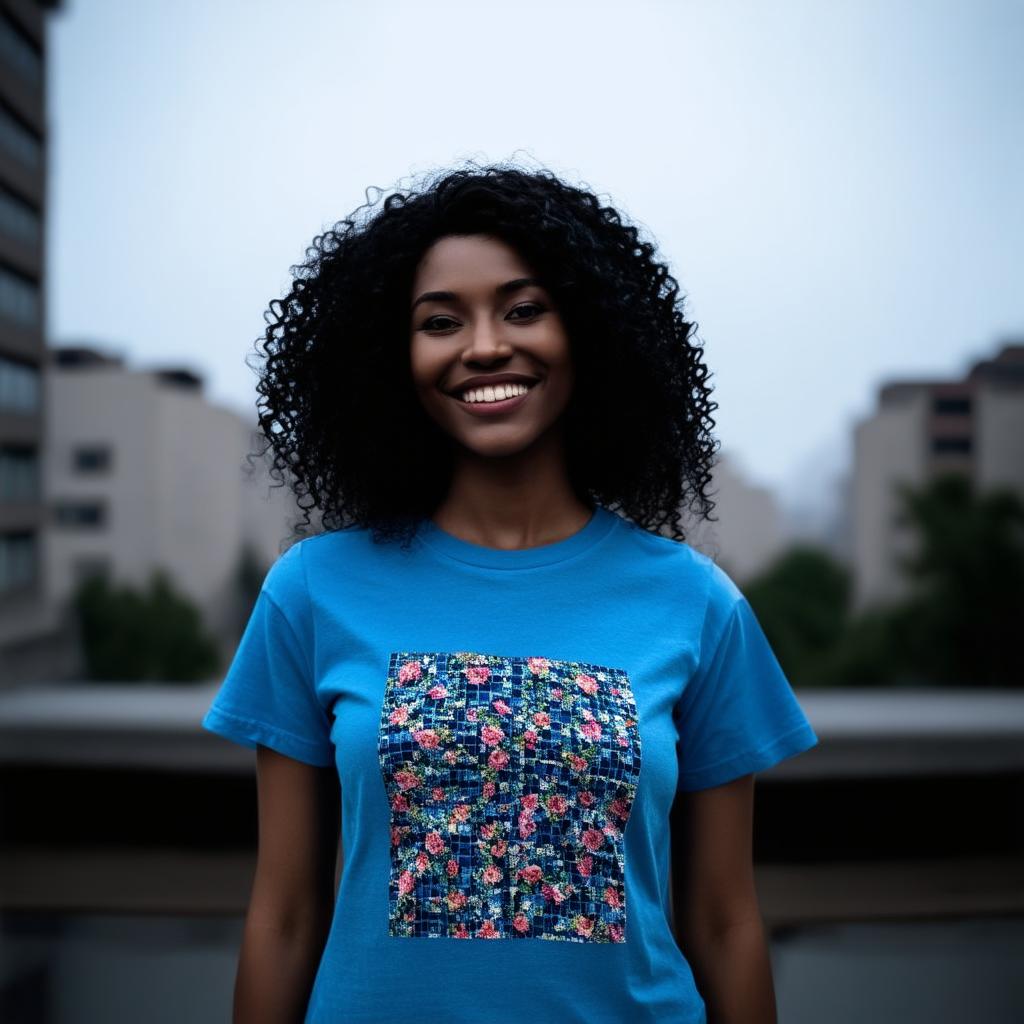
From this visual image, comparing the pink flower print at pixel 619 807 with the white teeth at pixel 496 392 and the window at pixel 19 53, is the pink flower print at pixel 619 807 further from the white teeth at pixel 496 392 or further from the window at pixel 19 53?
the window at pixel 19 53

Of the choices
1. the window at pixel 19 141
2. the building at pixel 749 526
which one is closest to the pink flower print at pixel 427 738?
the window at pixel 19 141

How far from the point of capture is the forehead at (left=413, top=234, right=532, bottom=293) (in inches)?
39.6

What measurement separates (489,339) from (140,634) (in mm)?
40805

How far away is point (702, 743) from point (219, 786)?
6.29ft

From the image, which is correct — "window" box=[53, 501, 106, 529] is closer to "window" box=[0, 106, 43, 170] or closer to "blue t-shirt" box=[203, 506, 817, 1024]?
"window" box=[0, 106, 43, 170]

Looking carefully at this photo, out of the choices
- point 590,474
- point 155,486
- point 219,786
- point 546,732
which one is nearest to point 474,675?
point 546,732

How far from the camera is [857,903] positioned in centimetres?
263

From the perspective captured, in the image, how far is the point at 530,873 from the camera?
0.91 meters

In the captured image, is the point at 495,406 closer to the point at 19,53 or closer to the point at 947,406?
the point at 19,53

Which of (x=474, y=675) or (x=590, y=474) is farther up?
(x=590, y=474)

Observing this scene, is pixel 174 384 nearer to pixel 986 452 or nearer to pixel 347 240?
pixel 986 452

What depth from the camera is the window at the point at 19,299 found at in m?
29.0

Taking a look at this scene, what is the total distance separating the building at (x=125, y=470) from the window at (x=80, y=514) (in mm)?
36

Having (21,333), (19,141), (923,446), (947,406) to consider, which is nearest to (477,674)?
(21,333)
